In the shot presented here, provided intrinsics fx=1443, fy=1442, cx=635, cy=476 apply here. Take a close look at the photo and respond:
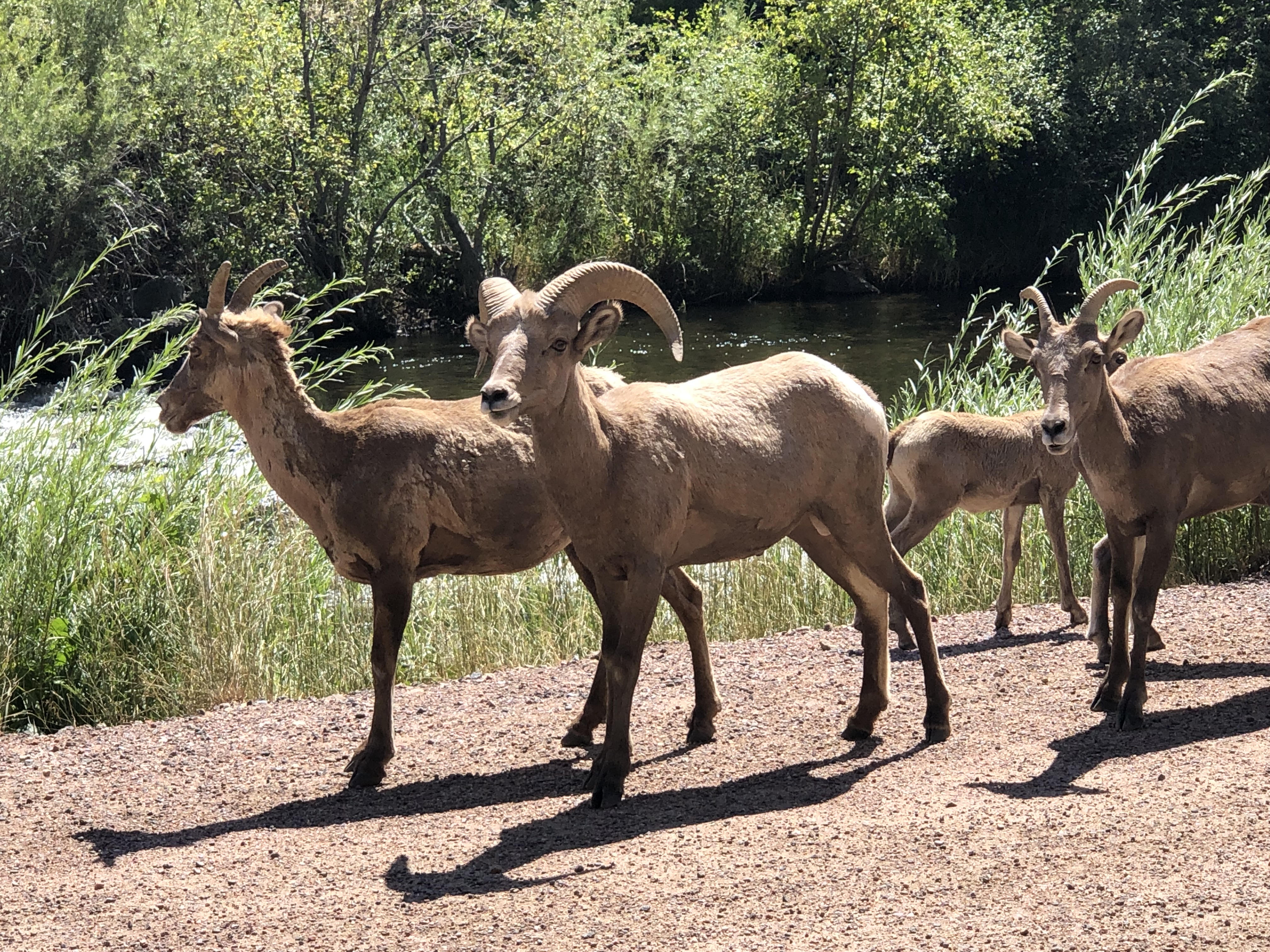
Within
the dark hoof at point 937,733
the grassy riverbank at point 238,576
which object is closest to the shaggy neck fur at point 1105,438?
the dark hoof at point 937,733

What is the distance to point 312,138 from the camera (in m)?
27.5

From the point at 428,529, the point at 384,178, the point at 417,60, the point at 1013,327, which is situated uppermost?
the point at 417,60

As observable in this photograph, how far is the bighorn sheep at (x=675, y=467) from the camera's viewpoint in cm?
575

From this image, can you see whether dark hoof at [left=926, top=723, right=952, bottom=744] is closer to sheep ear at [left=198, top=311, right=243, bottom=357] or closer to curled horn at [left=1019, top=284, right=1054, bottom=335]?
curled horn at [left=1019, top=284, right=1054, bottom=335]

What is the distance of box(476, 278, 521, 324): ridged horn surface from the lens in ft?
18.9

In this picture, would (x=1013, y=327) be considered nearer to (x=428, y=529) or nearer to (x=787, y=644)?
(x=787, y=644)

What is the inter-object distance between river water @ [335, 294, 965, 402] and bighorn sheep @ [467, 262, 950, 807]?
15.3m

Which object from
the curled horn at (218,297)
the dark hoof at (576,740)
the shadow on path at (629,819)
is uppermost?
the curled horn at (218,297)

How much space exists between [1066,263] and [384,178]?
722 inches

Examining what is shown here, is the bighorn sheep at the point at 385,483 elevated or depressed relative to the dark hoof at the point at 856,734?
elevated

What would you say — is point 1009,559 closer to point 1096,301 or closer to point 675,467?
point 1096,301

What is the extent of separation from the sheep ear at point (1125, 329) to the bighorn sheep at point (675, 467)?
1.12 metres

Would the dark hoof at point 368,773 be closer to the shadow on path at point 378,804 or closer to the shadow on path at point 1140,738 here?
the shadow on path at point 378,804

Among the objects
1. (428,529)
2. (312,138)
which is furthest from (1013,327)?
(312,138)
